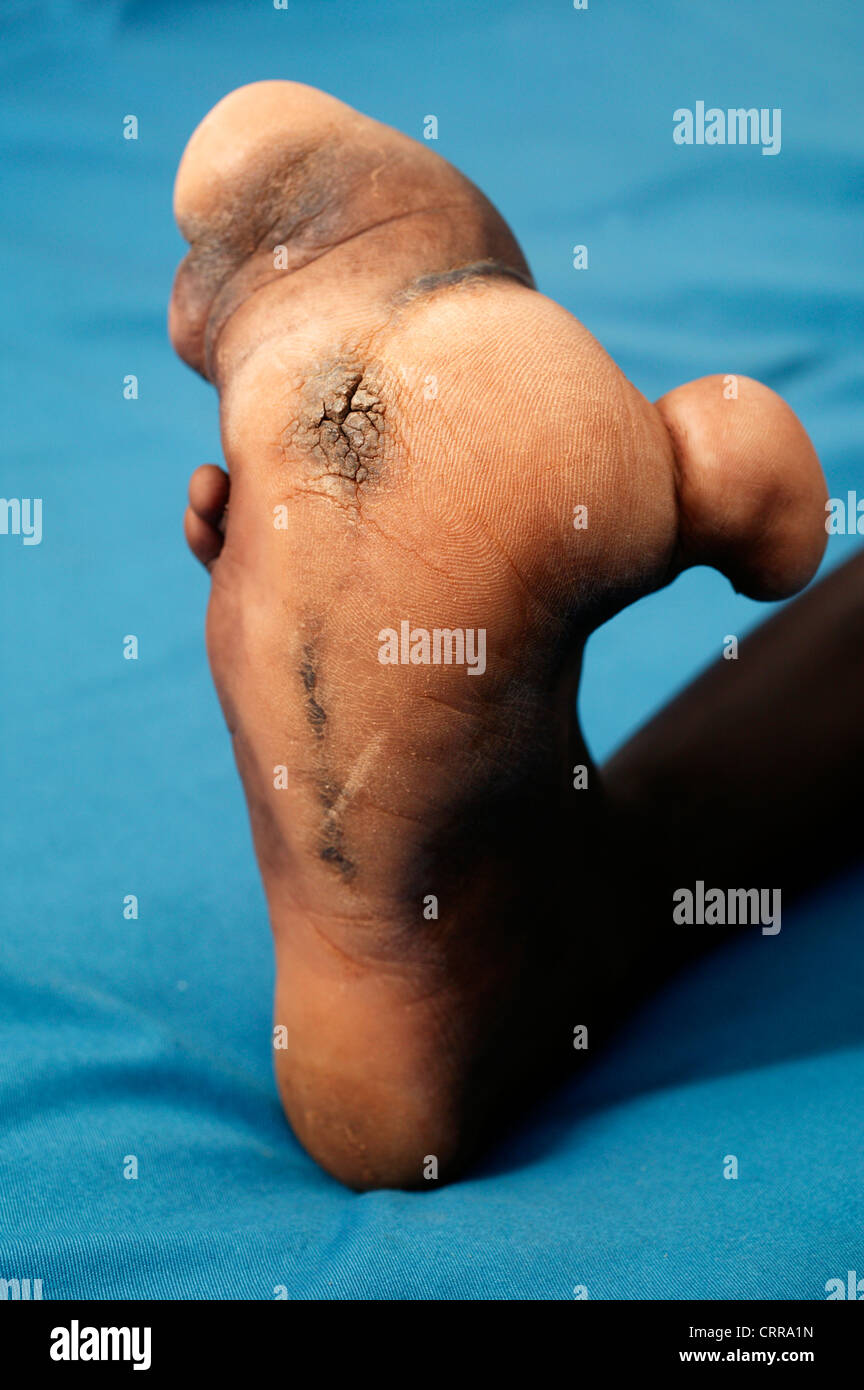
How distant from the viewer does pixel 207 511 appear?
32.6 inches

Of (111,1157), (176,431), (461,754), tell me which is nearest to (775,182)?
(176,431)

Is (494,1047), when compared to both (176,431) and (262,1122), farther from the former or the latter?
(176,431)

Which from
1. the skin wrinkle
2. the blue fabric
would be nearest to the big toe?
the skin wrinkle

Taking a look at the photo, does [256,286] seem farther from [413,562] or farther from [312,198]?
[413,562]

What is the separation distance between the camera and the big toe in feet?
2.64

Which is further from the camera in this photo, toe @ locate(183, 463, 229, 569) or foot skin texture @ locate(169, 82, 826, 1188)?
toe @ locate(183, 463, 229, 569)

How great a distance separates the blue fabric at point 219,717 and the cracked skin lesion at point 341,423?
1.32 ft

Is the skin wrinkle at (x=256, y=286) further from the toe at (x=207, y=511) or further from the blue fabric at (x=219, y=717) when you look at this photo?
the blue fabric at (x=219, y=717)

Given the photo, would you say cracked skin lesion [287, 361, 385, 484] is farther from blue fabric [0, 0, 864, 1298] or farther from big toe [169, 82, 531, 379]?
blue fabric [0, 0, 864, 1298]

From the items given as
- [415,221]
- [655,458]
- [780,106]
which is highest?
[780,106]

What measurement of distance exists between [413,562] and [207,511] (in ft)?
0.56

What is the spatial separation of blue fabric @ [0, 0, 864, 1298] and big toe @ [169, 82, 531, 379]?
490 millimetres

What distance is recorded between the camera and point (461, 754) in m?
0.75

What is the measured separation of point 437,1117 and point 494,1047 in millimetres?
54
